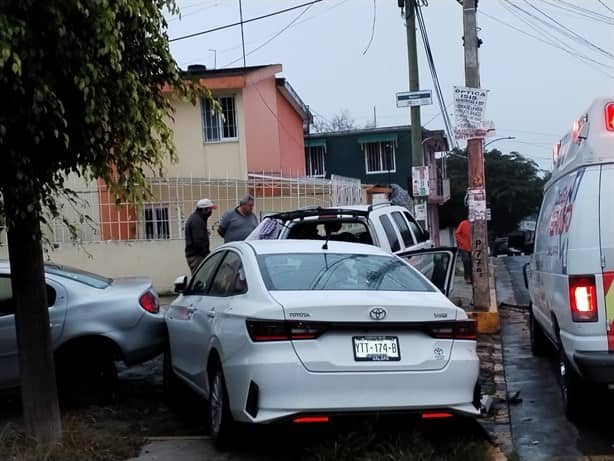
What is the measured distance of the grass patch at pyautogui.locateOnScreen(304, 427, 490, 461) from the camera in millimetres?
5641

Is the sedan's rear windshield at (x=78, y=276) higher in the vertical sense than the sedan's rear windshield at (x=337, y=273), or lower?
lower

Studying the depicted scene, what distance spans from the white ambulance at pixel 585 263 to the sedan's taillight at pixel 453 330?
817 mm

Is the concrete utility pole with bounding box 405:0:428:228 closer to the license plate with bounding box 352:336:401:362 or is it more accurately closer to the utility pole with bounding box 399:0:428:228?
the utility pole with bounding box 399:0:428:228

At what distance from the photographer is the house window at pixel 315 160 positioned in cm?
4219

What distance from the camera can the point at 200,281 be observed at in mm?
7781

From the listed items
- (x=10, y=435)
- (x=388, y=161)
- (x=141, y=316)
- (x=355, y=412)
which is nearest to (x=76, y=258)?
(x=141, y=316)

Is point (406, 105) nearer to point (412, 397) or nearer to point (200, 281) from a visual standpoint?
point (200, 281)

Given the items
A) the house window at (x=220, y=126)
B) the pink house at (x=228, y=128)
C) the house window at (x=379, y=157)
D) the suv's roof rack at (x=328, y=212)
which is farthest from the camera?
the house window at (x=379, y=157)

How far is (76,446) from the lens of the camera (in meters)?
6.22

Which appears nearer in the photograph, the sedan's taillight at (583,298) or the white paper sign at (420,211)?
the sedan's taillight at (583,298)

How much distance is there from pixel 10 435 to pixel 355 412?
99.9 inches

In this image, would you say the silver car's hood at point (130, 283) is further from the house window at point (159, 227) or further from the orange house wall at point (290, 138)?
the orange house wall at point (290, 138)

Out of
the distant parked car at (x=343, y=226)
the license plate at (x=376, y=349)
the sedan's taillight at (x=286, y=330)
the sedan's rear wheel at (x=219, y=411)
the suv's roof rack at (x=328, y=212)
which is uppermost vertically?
the suv's roof rack at (x=328, y=212)

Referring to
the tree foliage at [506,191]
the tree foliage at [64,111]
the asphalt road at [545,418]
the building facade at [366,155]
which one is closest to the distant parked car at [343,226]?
the asphalt road at [545,418]
